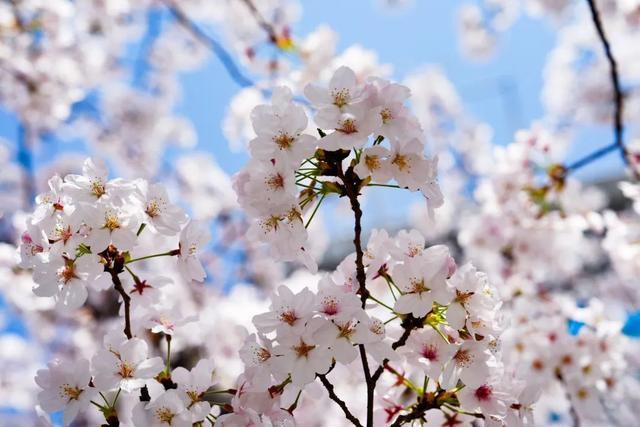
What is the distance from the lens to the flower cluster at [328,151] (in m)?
0.80

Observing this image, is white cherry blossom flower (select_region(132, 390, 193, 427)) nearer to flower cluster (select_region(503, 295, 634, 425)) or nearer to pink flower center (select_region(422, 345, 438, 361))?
pink flower center (select_region(422, 345, 438, 361))

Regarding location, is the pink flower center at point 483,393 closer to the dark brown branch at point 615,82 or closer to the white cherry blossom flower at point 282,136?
the white cherry blossom flower at point 282,136

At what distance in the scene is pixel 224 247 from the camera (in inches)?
183

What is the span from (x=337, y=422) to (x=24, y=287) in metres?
2.20

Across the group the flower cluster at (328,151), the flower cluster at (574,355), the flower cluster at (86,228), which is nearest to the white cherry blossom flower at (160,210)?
the flower cluster at (86,228)

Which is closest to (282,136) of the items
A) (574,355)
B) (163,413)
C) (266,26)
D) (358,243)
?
(358,243)

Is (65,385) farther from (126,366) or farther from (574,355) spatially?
(574,355)

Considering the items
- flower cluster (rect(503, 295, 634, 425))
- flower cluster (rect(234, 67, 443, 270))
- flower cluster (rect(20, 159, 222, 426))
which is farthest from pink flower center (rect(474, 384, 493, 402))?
flower cluster (rect(503, 295, 634, 425))

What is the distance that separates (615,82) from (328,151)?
51.5 inches

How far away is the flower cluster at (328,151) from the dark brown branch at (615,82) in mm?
1019

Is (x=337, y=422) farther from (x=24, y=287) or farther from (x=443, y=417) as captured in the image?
(x=24, y=287)

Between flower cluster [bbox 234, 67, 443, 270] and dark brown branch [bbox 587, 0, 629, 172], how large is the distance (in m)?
1.02

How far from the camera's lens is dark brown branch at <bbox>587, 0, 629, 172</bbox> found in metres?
1.56

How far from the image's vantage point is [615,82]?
175 centimetres
